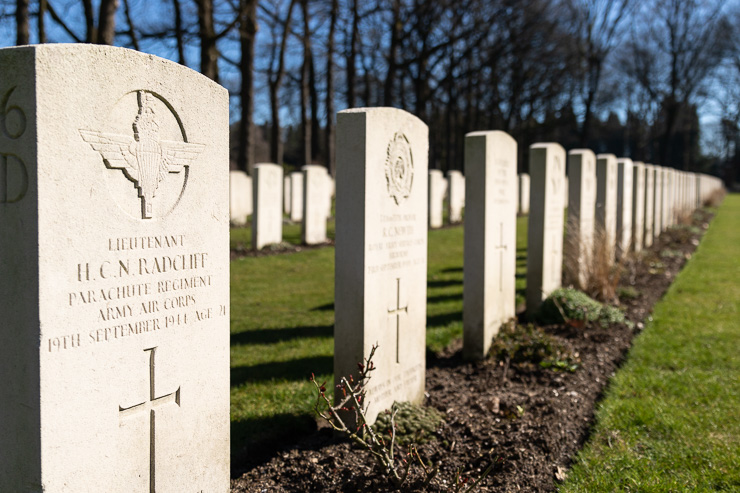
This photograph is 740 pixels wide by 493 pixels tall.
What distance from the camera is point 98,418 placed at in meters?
2.50

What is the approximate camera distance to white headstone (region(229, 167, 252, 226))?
17.6 m

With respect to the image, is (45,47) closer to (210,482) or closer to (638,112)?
(210,482)

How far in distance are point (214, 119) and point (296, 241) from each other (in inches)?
456

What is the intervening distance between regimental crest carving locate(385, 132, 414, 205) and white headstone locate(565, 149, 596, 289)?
396 cm

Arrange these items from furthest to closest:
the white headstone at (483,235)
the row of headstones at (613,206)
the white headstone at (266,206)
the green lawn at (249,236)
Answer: the green lawn at (249,236) → the white headstone at (266,206) → the row of headstones at (613,206) → the white headstone at (483,235)

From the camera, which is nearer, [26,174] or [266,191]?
[26,174]

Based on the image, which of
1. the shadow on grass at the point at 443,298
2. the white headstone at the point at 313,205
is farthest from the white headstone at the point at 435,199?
the shadow on grass at the point at 443,298

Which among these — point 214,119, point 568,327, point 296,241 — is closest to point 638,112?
point 296,241

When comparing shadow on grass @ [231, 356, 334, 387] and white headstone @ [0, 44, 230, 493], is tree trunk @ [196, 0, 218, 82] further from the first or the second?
white headstone @ [0, 44, 230, 493]

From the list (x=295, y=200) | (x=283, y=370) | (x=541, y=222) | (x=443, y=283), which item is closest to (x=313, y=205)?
(x=295, y=200)

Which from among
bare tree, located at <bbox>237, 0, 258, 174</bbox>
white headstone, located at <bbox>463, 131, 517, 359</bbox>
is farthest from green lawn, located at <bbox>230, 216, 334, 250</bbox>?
white headstone, located at <bbox>463, 131, 517, 359</bbox>

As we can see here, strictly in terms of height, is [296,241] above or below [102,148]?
below

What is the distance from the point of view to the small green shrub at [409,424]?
156 inches

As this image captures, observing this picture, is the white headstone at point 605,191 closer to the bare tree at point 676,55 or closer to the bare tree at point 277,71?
the bare tree at point 277,71
